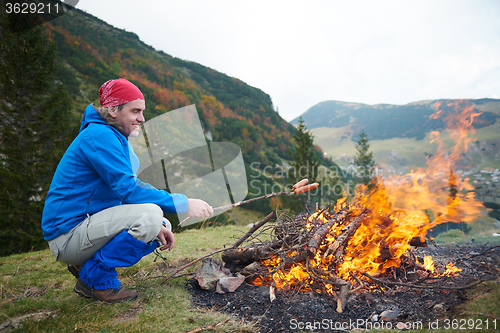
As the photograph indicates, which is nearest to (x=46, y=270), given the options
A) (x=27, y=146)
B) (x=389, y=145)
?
(x=27, y=146)

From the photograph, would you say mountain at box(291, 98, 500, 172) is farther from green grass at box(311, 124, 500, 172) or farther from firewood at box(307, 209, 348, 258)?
firewood at box(307, 209, 348, 258)

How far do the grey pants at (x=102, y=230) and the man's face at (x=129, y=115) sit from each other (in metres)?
0.71

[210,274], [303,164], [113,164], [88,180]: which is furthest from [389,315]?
[303,164]

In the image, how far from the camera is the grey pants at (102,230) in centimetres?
198

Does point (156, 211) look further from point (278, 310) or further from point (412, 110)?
point (412, 110)

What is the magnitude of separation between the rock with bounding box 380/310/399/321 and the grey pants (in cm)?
195

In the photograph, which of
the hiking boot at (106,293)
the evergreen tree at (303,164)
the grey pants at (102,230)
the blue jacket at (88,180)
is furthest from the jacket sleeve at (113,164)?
the evergreen tree at (303,164)

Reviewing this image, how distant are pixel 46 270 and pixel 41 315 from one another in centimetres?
152

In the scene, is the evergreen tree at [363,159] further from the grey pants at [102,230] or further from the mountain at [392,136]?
the grey pants at [102,230]

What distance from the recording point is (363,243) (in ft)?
9.29

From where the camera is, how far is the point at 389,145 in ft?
180

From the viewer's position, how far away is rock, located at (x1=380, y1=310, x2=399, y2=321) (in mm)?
1923

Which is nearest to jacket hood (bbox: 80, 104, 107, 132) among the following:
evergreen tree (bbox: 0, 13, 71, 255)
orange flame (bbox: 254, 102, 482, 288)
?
orange flame (bbox: 254, 102, 482, 288)

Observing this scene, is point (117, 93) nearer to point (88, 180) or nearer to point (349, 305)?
point (88, 180)
